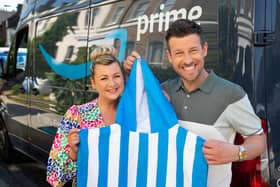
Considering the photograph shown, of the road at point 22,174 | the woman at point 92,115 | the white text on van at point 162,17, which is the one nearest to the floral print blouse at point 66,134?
the woman at point 92,115

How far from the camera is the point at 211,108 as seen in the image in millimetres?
2041

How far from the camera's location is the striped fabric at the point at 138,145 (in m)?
2.08

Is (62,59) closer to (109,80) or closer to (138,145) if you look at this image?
(109,80)

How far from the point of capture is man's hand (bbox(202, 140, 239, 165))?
6.05 feet

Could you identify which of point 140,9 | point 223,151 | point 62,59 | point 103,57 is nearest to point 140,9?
point 140,9

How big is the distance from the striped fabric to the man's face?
0.69 feet

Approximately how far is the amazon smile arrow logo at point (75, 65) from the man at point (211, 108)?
118cm

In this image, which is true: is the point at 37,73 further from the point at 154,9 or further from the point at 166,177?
the point at 166,177

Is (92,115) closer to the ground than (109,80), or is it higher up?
closer to the ground

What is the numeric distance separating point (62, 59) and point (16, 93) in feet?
5.81

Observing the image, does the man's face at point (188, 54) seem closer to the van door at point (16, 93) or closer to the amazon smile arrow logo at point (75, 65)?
the amazon smile arrow logo at point (75, 65)

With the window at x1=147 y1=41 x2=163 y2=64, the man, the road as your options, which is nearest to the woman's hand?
the man

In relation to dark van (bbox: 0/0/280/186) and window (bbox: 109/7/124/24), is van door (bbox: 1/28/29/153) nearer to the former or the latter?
dark van (bbox: 0/0/280/186)

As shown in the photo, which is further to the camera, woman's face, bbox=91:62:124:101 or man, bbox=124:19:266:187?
woman's face, bbox=91:62:124:101
